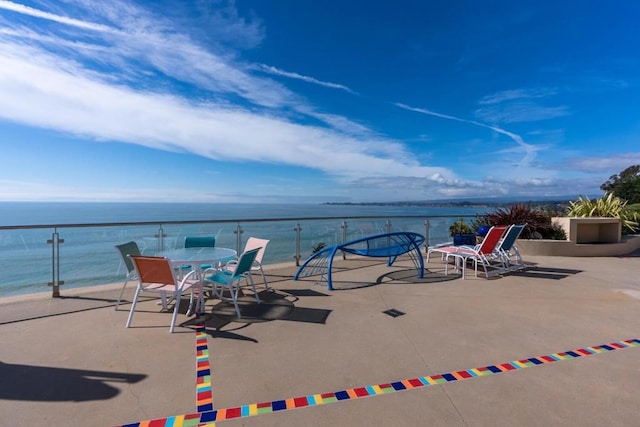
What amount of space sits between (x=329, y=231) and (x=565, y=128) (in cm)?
1937

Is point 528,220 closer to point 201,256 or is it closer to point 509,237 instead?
point 509,237

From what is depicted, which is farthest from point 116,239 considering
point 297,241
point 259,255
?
point 297,241

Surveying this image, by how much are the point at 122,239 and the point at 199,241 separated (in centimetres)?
206

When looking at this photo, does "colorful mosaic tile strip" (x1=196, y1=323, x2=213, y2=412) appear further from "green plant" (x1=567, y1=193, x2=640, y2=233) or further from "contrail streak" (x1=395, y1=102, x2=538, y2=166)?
"contrail streak" (x1=395, y1=102, x2=538, y2=166)

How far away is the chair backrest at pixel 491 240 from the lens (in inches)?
228

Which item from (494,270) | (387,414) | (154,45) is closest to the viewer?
(387,414)

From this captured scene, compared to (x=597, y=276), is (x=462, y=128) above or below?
above

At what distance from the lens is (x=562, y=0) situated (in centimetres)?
920

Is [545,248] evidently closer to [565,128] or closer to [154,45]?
[154,45]

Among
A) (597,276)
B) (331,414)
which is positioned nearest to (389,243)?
(597,276)

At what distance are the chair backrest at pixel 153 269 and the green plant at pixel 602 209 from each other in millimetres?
10612

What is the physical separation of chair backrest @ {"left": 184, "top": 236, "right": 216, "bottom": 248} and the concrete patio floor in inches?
42.0

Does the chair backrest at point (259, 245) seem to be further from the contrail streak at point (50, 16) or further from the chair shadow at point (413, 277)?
the contrail streak at point (50, 16)

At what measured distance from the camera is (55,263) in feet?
15.8
